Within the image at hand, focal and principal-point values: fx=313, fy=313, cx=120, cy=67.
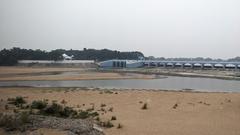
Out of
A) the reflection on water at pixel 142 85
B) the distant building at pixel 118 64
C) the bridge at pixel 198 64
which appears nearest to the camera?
the reflection on water at pixel 142 85

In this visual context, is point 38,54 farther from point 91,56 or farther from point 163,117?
point 163,117

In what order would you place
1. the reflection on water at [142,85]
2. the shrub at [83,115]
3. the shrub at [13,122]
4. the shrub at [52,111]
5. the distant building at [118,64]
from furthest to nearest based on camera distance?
the distant building at [118,64]
the reflection on water at [142,85]
the shrub at [52,111]
the shrub at [83,115]
the shrub at [13,122]

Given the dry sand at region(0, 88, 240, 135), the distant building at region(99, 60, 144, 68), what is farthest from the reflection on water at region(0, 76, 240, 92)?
the distant building at region(99, 60, 144, 68)

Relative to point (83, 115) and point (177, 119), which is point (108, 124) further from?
point (177, 119)

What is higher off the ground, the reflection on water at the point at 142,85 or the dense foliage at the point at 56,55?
the dense foliage at the point at 56,55

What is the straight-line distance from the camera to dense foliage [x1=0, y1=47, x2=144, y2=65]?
95.9 meters

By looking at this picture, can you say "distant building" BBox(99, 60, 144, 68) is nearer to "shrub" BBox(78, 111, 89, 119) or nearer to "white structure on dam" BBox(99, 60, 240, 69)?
"white structure on dam" BBox(99, 60, 240, 69)

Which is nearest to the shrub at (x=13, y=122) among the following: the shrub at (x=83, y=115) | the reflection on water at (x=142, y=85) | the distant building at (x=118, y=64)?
the shrub at (x=83, y=115)

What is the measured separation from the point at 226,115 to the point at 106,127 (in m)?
8.46

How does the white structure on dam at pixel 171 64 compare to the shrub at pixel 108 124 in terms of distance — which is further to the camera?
the white structure on dam at pixel 171 64

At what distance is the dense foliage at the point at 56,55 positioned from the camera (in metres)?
95.9

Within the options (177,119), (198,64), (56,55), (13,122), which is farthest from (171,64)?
(13,122)

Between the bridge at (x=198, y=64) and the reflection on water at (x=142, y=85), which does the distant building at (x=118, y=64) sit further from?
the reflection on water at (x=142, y=85)

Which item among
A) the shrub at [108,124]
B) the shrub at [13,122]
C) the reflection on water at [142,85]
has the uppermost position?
the shrub at [13,122]
